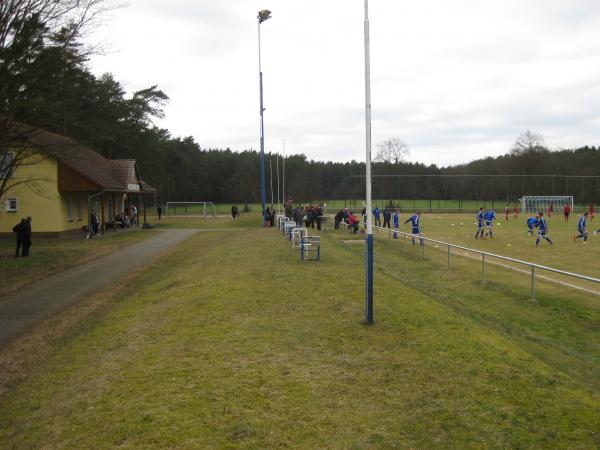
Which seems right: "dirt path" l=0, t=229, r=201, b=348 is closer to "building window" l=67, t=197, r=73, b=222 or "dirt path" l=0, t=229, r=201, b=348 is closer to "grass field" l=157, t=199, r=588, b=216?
"building window" l=67, t=197, r=73, b=222

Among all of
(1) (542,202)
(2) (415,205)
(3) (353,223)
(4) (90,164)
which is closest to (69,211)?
(4) (90,164)

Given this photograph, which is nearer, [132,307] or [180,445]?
[180,445]

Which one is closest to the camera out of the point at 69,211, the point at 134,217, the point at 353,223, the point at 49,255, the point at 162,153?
the point at 49,255

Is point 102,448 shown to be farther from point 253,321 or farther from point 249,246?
point 249,246

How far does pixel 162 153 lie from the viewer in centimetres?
7012

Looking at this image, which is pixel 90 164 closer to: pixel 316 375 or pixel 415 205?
pixel 316 375

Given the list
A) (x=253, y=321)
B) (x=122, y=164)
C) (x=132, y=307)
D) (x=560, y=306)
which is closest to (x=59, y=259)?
(x=132, y=307)

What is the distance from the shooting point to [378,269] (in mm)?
17016

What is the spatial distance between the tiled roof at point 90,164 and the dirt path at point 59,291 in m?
4.23

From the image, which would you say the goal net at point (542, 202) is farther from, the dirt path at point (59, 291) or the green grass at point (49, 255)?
the dirt path at point (59, 291)

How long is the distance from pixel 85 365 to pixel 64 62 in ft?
41.9

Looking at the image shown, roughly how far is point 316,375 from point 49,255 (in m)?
18.3

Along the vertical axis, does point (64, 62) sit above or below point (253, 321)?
above

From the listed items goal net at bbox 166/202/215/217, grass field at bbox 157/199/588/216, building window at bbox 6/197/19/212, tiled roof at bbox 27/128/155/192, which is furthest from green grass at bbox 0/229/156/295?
grass field at bbox 157/199/588/216
